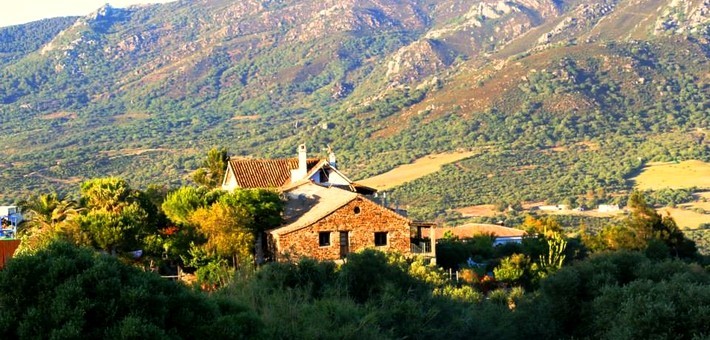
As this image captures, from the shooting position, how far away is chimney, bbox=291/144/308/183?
47.6 m

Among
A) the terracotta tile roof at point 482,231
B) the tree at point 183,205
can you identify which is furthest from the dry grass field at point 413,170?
the tree at point 183,205

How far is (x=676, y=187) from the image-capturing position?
11638 cm

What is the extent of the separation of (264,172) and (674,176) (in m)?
82.7

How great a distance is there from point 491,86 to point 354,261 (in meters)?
132

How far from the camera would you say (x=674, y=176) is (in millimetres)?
120500

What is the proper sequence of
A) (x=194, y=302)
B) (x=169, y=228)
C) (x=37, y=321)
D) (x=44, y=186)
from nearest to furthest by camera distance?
(x=37, y=321), (x=194, y=302), (x=169, y=228), (x=44, y=186)

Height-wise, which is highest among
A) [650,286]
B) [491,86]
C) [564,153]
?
[491,86]

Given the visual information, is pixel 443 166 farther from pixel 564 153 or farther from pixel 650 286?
pixel 650 286

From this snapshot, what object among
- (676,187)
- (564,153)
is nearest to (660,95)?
(564,153)

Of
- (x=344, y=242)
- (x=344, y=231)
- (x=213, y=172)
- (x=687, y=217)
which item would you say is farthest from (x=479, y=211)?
(x=344, y=231)

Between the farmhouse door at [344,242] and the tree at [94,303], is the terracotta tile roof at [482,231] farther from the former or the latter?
the tree at [94,303]

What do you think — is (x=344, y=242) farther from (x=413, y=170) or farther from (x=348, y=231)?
(x=413, y=170)

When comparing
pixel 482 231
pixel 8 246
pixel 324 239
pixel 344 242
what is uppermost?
pixel 8 246

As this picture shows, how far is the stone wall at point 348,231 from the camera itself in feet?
127
